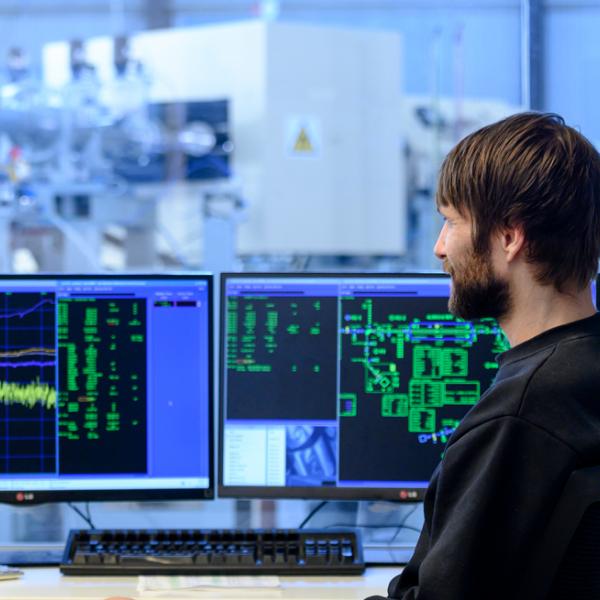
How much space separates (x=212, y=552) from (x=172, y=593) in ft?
0.32

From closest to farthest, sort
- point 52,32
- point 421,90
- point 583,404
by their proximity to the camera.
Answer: point 583,404
point 421,90
point 52,32

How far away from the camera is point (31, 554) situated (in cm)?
139

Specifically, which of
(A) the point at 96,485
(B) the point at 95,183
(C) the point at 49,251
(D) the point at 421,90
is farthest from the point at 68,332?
(D) the point at 421,90

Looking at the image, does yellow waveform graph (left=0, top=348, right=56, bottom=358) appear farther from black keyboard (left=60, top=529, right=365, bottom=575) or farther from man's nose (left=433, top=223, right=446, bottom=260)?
man's nose (left=433, top=223, right=446, bottom=260)

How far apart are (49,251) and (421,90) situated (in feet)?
12.4

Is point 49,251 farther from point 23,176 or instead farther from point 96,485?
point 96,485

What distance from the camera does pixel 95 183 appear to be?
13.5 feet

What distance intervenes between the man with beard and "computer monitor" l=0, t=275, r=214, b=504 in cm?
54

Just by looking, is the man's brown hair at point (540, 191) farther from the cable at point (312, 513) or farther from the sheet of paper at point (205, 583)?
the cable at point (312, 513)

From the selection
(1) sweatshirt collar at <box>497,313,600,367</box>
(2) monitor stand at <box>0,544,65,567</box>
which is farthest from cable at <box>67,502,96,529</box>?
(1) sweatshirt collar at <box>497,313,600,367</box>

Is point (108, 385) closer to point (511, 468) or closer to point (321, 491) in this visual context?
point (321, 491)

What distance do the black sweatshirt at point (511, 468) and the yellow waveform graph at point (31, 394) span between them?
0.73 m

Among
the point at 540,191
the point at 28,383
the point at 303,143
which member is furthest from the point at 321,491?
the point at 303,143

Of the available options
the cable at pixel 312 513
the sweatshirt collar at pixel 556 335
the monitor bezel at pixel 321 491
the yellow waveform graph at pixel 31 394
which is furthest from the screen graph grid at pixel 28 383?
the sweatshirt collar at pixel 556 335
